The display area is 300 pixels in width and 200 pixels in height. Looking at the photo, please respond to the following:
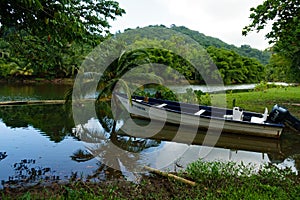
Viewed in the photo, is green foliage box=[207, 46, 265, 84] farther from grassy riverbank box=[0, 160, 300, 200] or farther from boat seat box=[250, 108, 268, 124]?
grassy riverbank box=[0, 160, 300, 200]

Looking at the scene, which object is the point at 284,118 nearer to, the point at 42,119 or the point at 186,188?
the point at 186,188

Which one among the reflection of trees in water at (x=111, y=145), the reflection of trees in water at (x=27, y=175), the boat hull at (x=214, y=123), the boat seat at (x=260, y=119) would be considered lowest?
the reflection of trees in water at (x=27, y=175)

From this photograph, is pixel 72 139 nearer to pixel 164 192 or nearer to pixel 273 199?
pixel 164 192

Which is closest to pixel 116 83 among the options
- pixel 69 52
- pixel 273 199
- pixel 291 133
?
pixel 69 52

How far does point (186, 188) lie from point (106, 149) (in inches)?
137

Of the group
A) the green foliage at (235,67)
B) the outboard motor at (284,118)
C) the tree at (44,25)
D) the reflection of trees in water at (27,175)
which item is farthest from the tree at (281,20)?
the green foliage at (235,67)

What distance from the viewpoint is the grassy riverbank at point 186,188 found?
14.1 ft

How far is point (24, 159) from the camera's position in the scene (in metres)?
6.44

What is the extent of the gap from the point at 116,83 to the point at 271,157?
25.1 feet

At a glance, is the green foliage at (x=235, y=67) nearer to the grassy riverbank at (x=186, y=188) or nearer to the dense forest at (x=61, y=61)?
the dense forest at (x=61, y=61)

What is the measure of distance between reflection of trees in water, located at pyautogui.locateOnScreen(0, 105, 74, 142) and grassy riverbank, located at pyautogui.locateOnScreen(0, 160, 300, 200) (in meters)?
3.86

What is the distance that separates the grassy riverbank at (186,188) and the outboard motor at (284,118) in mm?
3856

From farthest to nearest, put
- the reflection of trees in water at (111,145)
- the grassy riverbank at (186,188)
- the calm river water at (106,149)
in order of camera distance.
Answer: the reflection of trees in water at (111,145), the calm river water at (106,149), the grassy riverbank at (186,188)

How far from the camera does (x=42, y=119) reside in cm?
1127
